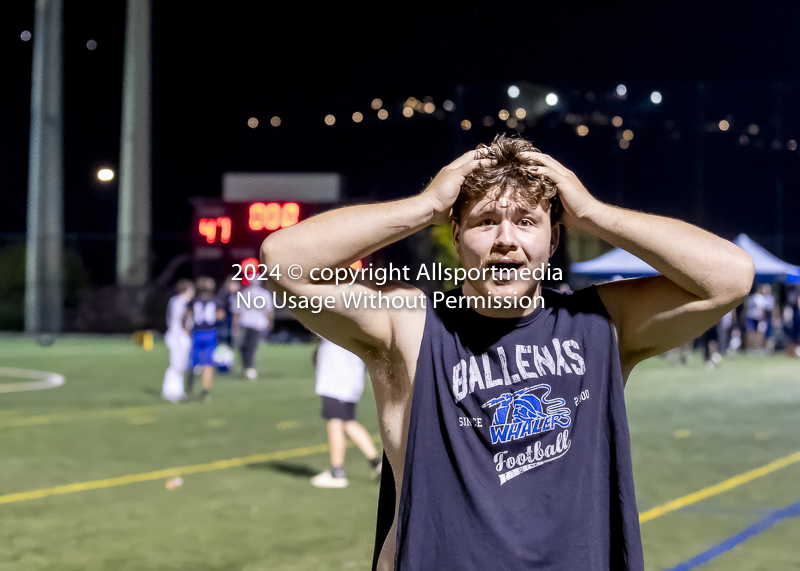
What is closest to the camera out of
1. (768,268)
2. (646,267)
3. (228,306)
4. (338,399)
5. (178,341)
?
(338,399)

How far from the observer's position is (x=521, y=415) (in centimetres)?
223

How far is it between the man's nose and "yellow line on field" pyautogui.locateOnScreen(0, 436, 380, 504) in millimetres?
6396

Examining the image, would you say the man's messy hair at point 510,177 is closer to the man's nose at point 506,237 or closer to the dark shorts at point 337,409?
the man's nose at point 506,237

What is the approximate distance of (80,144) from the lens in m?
47.3

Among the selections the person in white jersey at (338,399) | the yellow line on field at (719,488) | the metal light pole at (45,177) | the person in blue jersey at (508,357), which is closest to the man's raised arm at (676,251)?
the person in blue jersey at (508,357)

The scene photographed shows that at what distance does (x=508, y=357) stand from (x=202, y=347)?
11.5 metres

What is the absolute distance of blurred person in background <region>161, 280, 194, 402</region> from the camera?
13070mm

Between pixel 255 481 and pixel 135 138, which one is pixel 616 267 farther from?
pixel 255 481

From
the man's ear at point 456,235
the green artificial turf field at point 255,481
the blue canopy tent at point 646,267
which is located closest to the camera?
the man's ear at point 456,235

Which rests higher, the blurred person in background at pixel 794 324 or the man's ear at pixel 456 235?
the man's ear at pixel 456 235

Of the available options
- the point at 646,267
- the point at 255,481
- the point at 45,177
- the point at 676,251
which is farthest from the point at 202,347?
the point at 45,177

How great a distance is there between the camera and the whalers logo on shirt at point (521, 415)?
87.6 inches

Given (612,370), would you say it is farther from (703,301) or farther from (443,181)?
(443,181)

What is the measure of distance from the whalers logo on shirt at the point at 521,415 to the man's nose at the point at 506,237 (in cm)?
36
